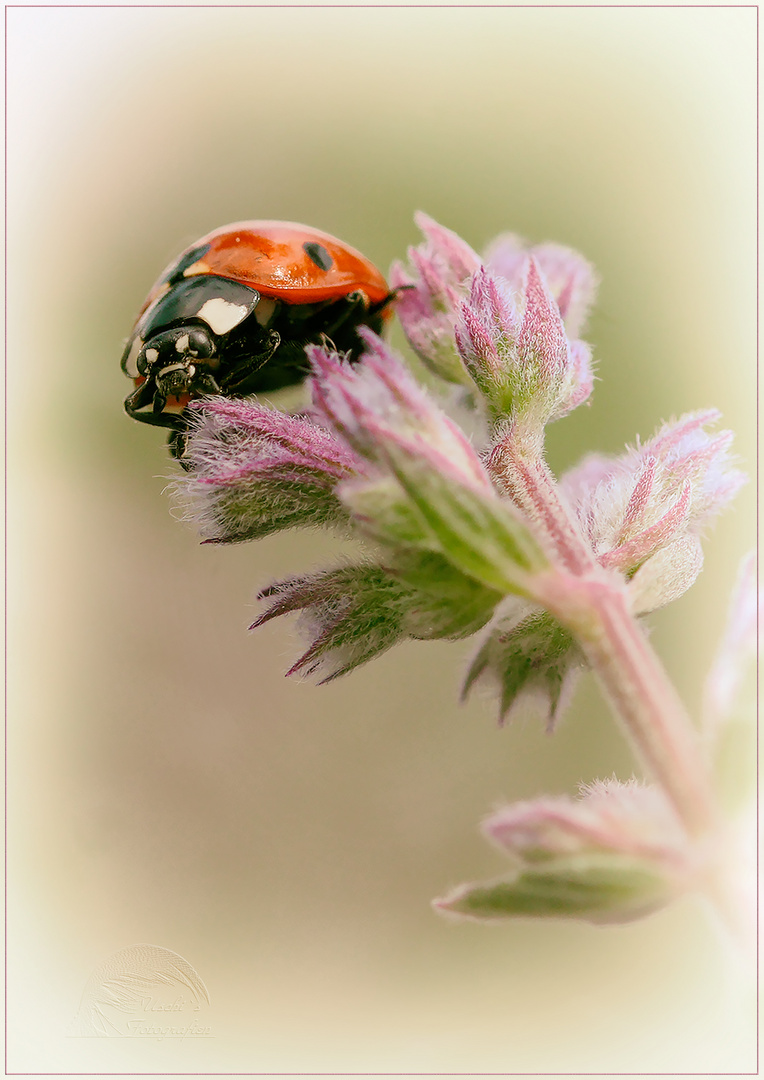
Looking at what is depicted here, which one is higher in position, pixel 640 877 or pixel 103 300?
pixel 103 300

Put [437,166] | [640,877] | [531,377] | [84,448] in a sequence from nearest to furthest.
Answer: [640,877], [531,377], [84,448], [437,166]

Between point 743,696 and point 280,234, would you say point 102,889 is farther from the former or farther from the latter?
point 743,696

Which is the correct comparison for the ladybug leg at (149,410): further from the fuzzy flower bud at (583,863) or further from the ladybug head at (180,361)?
the fuzzy flower bud at (583,863)

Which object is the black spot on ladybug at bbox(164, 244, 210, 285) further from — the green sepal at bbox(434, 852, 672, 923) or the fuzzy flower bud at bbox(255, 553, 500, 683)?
the green sepal at bbox(434, 852, 672, 923)

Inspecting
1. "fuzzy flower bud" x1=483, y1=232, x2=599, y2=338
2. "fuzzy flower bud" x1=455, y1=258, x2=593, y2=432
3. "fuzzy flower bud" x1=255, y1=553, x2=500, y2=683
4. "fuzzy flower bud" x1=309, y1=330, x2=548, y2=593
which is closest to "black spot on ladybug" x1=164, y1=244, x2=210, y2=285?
"fuzzy flower bud" x1=483, y1=232, x2=599, y2=338

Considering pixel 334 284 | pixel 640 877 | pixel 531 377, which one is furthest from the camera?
pixel 334 284

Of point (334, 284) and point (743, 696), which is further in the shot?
point (334, 284)

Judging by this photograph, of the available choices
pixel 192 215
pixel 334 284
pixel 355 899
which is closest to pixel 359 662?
pixel 334 284

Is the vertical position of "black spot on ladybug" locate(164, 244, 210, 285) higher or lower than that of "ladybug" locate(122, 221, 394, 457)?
higher
